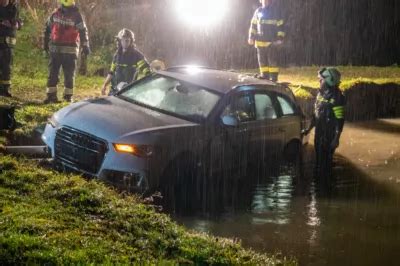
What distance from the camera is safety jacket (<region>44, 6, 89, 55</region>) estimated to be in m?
11.6

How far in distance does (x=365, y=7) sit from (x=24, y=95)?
1467 centimetres

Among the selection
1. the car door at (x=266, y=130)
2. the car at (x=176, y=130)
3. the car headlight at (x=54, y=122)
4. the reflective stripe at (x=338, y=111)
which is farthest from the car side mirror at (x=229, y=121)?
the reflective stripe at (x=338, y=111)

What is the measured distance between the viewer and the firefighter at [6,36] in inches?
452

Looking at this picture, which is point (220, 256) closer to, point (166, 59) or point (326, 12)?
point (166, 59)

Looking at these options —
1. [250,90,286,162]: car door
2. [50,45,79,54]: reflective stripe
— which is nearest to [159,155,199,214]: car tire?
[250,90,286,162]: car door

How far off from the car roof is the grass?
239 cm

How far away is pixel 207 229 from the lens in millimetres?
A: 6992

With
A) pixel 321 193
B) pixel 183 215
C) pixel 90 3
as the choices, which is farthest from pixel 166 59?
pixel 183 215

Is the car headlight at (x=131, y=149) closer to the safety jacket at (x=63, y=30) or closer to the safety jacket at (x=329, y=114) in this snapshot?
the safety jacket at (x=329, y=114)

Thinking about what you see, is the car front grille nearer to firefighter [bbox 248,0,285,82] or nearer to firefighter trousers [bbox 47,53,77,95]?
firefighter trousers [bbox 47,53,77,95]

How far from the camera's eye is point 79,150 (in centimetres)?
739

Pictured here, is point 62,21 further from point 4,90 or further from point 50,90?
point 4,90

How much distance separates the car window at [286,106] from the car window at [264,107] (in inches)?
10.7

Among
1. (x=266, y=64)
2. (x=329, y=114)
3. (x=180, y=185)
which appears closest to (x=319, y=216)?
(x=180, y=185)
